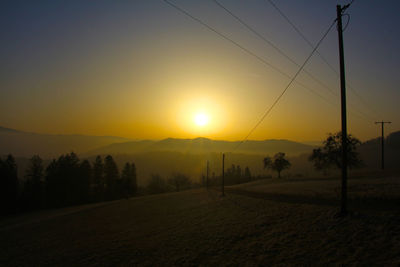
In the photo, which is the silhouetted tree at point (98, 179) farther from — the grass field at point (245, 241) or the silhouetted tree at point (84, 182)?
the grass field at point (245, 241)

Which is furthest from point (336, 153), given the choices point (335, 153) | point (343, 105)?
point (343, 105)

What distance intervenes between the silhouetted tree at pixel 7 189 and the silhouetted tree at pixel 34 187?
2.19 m

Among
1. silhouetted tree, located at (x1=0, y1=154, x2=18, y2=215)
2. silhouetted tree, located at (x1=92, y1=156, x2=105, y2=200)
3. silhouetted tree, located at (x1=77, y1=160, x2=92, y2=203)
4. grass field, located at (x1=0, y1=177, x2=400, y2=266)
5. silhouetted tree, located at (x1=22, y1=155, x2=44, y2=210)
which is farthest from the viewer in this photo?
silhouetted tree, located at (x1=92, y1=156, x2=105, y2=200)

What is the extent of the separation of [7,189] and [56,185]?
1099 centimetres

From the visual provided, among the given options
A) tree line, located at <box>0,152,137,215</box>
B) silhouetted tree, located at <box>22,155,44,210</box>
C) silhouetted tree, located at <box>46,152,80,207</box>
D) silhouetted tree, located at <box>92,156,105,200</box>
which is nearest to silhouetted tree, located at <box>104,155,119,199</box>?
tree line, located at <box>0,152,137,215</box>

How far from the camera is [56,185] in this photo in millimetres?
61844

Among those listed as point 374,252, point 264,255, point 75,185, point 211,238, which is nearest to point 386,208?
point 374,252

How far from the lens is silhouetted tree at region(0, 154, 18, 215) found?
52.8 m

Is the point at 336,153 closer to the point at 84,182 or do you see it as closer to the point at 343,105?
the point at 343,105

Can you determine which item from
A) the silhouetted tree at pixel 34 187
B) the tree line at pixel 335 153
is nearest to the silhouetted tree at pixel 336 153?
the tree line at pixel 335 153

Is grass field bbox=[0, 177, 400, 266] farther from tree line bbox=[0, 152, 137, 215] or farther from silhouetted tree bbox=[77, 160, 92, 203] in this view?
silhouetted tree bbox=[77, 160, 92, 203]

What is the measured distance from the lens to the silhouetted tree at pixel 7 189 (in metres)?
52.8

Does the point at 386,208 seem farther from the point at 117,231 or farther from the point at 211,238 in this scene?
the point at 117,231

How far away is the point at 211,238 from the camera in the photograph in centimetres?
1496
